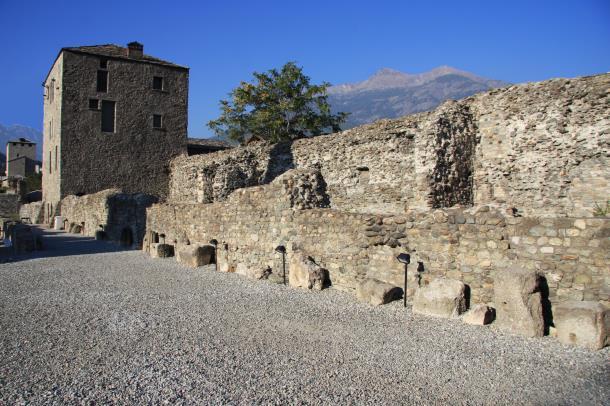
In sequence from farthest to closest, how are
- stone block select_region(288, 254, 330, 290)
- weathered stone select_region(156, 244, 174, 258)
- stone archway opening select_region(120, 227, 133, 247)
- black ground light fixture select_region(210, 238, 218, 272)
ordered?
stone archway opening select_region(120, 227, 133, 247) < weathered stone select_region(156, 244, 174, 258) < black ground light fixture select_region(210, 238, 218, 272) < stone block select_region(288, 254, 330, 290)

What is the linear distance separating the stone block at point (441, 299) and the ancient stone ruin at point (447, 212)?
2cm

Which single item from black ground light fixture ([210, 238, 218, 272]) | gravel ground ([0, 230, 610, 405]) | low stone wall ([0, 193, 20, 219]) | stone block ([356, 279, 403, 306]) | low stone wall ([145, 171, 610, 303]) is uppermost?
low stone wall ([0, 193, 20, 219])

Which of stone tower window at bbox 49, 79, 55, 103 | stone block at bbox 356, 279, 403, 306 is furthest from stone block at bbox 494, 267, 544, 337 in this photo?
stone tower window at bbox 49, 79, 55, 103

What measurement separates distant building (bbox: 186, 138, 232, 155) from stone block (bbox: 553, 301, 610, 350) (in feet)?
104

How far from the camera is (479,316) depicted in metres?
6.13

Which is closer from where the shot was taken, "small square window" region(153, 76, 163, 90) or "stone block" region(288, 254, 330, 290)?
"stone block" region(288, 254, 330, 290)

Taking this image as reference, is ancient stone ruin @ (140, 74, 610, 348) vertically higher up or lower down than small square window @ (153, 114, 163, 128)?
lower down

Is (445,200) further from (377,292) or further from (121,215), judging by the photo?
(121,215)

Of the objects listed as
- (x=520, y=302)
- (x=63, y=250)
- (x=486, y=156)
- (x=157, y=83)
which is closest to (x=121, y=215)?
(x=63, y=250)

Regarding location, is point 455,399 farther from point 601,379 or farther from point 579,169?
point 579,169

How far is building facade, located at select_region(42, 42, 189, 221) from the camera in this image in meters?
29.9

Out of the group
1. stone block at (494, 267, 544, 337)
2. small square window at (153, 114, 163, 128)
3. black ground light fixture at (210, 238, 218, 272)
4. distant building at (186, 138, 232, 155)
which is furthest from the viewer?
distant building at (186, 138, 232, 155)

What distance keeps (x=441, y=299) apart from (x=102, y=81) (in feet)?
100

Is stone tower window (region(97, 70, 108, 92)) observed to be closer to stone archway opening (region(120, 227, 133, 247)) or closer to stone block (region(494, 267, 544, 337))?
stone archway opening (region(120, 227, 133, 247))
